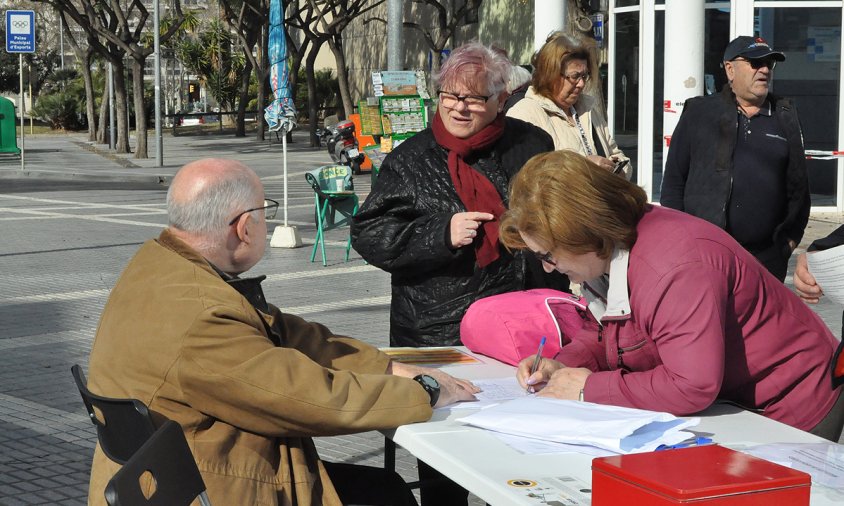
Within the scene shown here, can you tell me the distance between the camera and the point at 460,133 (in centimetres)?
443

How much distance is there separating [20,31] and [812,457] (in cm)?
2530

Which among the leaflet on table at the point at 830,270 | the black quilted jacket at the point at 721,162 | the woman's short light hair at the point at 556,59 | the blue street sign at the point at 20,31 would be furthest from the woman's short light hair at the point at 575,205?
the blue street sign at the point at 20,31

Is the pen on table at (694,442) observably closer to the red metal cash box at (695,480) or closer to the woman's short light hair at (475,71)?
the red metal cash box at (695,480)

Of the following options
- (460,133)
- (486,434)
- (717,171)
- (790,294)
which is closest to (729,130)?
(717,171)

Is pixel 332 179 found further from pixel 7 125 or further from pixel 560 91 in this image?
pixel 7 125

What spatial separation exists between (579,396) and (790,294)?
625mm

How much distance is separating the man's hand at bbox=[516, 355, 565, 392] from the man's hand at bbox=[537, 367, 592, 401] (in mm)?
85

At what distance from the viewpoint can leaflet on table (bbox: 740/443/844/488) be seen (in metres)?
2.62

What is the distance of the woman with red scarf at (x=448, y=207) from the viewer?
4.38 meters

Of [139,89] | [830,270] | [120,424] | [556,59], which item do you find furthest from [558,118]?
[139,89]

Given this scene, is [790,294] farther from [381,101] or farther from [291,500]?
[381,101]

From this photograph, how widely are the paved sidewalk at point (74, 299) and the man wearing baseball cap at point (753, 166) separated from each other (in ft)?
6.38

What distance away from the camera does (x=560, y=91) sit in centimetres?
575

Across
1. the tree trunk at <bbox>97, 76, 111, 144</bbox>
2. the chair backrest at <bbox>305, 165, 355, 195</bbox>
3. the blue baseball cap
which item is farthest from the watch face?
the tree trunk at <bbox>97, 76, 111, 144</bbox>
